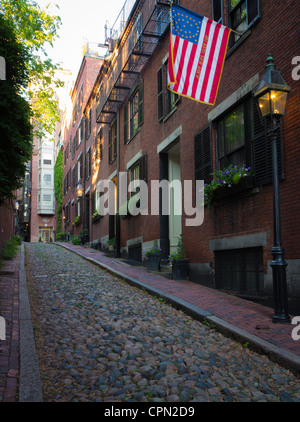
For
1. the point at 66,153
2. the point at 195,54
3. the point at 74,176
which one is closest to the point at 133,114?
the point at 195,54

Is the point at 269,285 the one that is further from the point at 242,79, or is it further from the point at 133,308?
the point at 242,79

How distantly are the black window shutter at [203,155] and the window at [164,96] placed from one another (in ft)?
7.47

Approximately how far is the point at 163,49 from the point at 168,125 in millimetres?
2631

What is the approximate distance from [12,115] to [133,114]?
26.3 ft

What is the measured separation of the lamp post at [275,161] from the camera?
5312 millimetres

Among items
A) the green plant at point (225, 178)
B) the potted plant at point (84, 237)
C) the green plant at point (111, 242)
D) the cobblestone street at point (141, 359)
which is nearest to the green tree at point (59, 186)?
the potted plant at point (84, 237)

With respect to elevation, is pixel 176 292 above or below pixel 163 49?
below

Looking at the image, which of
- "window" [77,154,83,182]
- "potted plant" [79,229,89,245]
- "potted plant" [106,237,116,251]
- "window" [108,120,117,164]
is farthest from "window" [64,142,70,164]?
"potted plant" [106,237,116,251]

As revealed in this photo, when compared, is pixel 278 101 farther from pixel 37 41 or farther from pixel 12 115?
pixel 37 41

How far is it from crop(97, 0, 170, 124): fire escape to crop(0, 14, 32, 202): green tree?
480 cm

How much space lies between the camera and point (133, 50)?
1280 cm

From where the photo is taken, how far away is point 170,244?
11.7m

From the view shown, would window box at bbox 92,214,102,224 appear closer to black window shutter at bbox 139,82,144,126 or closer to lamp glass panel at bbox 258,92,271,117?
black window shutter at bbox 139,82,144,126

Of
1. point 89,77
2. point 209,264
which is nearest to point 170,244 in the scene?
point 209,264
